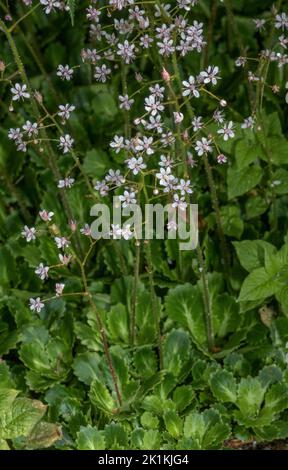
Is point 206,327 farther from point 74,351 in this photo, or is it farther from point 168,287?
point 74,351

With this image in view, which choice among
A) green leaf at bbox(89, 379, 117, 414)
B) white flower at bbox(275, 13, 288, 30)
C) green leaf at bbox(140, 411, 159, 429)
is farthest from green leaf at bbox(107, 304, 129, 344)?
white flower at bbox(275, 13, 288, 30)

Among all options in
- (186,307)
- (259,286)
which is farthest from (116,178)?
(186,307)

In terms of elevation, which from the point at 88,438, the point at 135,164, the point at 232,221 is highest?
the point at 232,221

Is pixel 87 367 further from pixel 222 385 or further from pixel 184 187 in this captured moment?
pixel 184 187

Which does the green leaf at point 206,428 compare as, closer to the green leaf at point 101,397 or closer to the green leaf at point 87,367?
the green leaf at point 101,397

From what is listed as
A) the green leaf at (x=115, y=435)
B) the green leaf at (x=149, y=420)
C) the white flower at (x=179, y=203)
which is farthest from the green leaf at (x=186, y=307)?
the white flower at (x=179, y=203)
